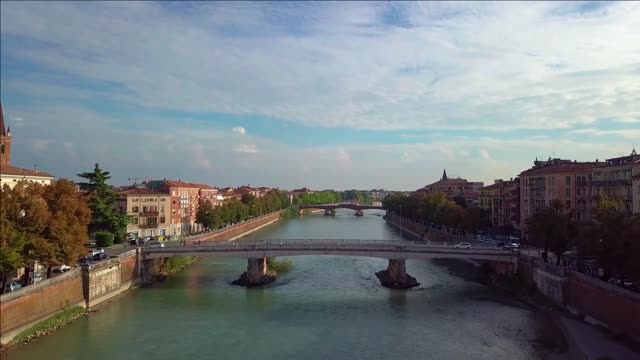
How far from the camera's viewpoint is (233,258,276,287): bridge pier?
142 feet

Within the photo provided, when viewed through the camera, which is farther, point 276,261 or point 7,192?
point 276,261

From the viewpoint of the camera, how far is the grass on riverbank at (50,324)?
27672 millimetres

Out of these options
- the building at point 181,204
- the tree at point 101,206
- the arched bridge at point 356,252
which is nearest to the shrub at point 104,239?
the tree at point 101,206

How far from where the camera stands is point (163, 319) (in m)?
33.1

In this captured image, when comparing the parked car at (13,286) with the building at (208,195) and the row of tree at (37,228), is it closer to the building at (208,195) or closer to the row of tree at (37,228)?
the row of tree at (37,228)

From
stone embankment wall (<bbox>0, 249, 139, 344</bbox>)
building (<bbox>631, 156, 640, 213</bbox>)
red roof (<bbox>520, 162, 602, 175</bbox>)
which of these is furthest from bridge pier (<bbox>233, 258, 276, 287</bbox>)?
red roof (<bbox>520, 162, 602, 175</bbox>)

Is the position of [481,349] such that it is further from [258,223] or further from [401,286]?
[258,223]

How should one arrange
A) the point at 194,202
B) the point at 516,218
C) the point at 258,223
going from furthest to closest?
the point at 258,223 → the point at 194,202 → the point at 516,218

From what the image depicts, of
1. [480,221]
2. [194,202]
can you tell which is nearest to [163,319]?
[480,221]

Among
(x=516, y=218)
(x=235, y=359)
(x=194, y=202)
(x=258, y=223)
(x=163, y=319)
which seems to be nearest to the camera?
(x=235, y=359)

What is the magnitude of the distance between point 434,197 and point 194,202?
34383 millimetres

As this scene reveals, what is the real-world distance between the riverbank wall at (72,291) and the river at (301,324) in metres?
1.02

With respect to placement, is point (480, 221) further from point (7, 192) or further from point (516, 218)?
point (7, 192)

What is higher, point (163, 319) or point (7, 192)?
point (7, 192)
